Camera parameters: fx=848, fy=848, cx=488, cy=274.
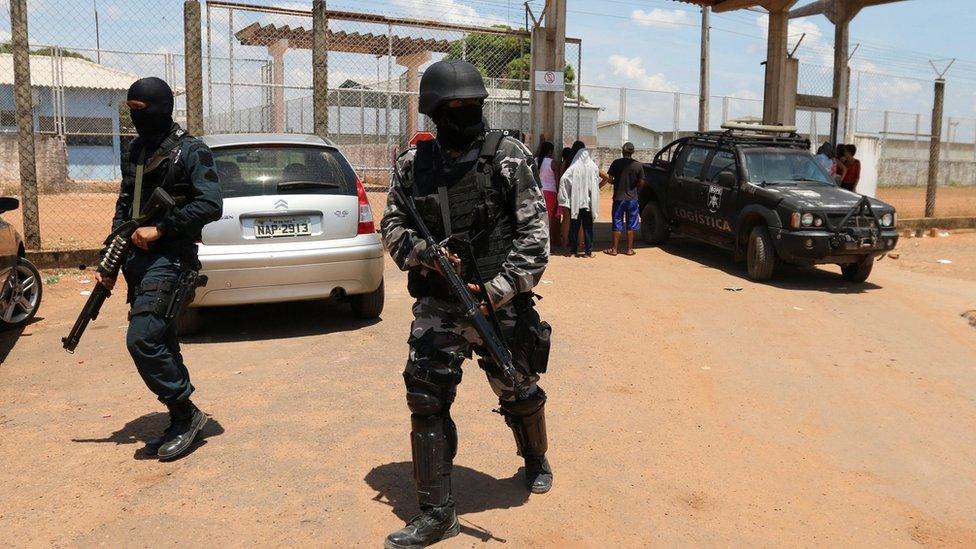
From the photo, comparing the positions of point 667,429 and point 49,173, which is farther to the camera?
point 49,173

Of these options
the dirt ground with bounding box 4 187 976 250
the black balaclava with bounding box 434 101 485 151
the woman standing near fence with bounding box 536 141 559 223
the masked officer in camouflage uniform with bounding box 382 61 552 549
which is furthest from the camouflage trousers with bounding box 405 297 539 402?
the woman standing near fence with bounding box 536 141 559 223

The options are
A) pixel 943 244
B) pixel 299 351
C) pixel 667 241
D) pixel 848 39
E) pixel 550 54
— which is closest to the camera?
pixel 299 351

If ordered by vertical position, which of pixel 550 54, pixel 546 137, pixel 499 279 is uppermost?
pixel 550 54

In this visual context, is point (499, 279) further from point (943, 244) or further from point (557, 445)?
point (943, 244)

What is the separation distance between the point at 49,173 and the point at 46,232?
696 centimetres

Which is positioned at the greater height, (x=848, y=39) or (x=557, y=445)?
(x=848, y=39)

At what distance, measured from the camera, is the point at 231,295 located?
654 cm

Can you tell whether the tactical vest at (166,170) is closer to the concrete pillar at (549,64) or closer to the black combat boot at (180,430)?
the black combat boot at (180,430)

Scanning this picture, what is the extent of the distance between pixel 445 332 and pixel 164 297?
5.30 ft

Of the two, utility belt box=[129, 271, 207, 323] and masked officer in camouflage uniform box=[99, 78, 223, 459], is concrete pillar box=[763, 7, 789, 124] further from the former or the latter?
utility belt box=[129, 271, 207, 323]

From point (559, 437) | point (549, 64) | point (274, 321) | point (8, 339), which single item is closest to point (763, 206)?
point (549, 64)

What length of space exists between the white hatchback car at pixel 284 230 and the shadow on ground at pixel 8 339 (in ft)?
4.30

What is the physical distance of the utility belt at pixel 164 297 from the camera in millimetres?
4219

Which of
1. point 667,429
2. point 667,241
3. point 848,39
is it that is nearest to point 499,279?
point 667,429
